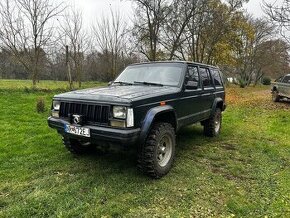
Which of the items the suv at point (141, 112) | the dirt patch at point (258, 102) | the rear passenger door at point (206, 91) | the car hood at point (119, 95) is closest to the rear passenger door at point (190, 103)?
the suv at point (141, 112)

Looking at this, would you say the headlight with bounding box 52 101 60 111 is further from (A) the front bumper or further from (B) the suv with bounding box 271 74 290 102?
(B) the suv with bounding box 271 74 290 102

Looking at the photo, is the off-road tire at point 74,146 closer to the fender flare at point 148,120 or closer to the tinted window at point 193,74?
the fender flare at point 148,120

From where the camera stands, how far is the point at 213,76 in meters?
6.66

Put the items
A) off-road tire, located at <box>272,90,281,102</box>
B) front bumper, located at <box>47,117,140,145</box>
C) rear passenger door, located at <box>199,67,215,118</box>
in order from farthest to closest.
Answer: off-road tire, located at <box>272,90,281,102</box> < rear passenger door, located at <box>199,67,215,118</box> < front bumper, located at <box>47,117,140,145</box>

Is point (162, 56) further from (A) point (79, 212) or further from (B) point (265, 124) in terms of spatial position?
(A) point (79, 212)

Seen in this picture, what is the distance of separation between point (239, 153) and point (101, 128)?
3304 mm

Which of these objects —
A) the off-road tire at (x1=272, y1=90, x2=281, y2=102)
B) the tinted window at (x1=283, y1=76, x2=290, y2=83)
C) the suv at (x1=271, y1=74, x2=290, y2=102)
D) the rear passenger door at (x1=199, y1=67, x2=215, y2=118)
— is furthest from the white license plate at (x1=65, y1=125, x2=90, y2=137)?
the off-road tire at (x1=272, y1=90, x2=281, y2=102)

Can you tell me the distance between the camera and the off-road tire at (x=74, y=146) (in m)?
4.89

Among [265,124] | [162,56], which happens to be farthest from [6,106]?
[162,56]

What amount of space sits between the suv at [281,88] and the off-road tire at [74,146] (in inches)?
511

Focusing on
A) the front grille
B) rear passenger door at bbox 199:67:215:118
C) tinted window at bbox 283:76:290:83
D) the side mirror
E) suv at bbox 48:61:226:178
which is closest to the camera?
suv at bbox 48:61:226:178

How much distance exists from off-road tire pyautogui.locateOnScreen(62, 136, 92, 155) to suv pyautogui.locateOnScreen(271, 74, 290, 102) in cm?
1299

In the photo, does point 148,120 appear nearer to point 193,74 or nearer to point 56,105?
point 56,105

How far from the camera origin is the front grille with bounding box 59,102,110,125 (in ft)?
12.3
